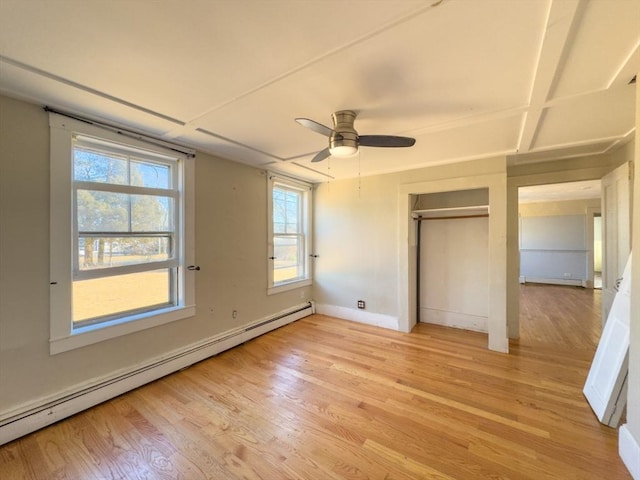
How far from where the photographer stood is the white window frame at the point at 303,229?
3.88 m

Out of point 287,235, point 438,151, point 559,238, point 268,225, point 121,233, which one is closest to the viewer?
point 121,233

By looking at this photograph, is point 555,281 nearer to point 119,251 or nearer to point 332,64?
point 332,64

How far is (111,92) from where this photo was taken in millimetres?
1788

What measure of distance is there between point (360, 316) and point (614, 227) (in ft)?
10.6

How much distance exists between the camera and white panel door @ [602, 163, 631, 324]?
2525 mm

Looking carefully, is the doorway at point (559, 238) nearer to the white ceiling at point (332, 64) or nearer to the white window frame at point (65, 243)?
the white ceiling at point (332, 64)

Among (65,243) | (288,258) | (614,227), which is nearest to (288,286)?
(288,258)

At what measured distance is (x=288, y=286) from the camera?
4215 millimetres

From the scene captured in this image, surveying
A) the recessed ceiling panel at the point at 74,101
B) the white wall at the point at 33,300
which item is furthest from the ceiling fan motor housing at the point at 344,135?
the white wall at the point at 33,300

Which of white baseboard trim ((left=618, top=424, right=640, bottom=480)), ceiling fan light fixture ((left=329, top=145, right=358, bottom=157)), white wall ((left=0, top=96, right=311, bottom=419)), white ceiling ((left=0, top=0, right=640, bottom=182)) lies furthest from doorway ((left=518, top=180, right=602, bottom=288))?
white wall ((left=0, top=96, right=311, bottom=419))

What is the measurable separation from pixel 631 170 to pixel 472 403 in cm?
270

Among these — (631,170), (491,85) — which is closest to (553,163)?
(631,170)

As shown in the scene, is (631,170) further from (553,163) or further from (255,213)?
(255,213)

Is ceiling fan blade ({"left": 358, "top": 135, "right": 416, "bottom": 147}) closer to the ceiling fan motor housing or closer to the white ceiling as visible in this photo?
the ceiling fan motor housing
